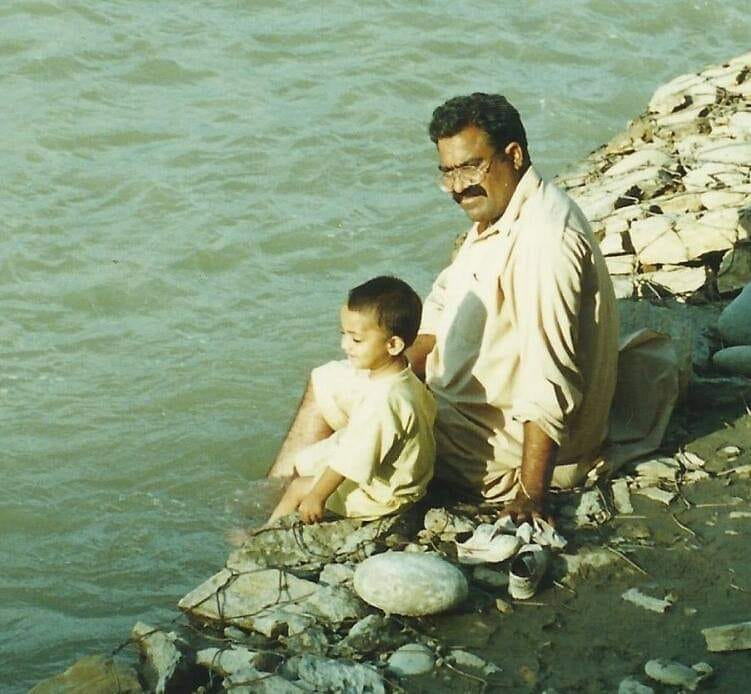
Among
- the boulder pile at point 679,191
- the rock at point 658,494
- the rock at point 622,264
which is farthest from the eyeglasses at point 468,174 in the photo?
the rock at point 622,264

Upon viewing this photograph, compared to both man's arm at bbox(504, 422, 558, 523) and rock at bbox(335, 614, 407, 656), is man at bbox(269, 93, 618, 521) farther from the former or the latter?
rock at bbox(335, 614, 407, 656)

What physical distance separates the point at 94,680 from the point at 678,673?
5.61 feet

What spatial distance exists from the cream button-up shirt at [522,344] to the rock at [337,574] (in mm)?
613

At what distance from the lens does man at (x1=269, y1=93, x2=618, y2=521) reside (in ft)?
13.9

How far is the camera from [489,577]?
419 cm

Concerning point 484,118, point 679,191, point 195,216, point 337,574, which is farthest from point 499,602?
point 195,216

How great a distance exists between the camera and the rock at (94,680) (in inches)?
153

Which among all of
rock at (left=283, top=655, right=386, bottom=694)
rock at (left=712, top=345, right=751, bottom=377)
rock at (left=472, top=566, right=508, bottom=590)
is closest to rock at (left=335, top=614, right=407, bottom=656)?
rock at (left=283, top=655, right=386, bottom=694)

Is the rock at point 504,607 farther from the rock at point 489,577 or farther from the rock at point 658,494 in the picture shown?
the rock at point 658,494

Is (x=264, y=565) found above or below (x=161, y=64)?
below

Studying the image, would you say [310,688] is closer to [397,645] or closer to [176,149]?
[397,645]

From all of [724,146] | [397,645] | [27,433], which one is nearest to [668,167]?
[724,146]

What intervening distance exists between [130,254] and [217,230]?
65 cm

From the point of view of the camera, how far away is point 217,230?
867 cm
